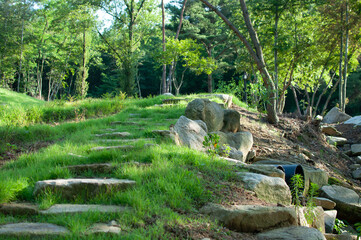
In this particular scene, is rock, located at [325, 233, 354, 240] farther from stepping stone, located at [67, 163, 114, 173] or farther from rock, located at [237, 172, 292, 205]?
stepping stone, located at [67, 163, 114, 173]

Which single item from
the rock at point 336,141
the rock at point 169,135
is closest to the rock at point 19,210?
the rock at point 169,135

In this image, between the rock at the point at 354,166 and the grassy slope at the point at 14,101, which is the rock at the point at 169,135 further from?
the grassy slope at the point at 14,101

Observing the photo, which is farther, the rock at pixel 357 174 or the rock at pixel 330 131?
the rock at pixel 330 131

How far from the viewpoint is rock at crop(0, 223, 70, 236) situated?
2.15 m

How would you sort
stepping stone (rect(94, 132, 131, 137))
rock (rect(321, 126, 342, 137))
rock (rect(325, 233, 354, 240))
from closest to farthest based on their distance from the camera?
rock (rect(325, 233, 354, 240)), stepping stone (rect(94, 132, 131, 137)), rock (rect(321, 126, 342, 137))

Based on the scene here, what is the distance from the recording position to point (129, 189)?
305 centimetres

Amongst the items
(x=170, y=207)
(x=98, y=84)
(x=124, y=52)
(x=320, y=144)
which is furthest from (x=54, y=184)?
(x=98, y=84)

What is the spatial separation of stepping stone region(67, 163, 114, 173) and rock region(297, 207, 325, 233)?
7.69 ft

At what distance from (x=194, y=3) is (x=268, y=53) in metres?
9.13

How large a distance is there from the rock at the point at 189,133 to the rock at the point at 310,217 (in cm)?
208

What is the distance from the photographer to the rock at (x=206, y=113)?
6715 millimetres

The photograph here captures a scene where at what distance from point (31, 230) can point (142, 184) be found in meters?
Answer: 1.22

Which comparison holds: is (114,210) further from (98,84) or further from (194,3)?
(98,84)

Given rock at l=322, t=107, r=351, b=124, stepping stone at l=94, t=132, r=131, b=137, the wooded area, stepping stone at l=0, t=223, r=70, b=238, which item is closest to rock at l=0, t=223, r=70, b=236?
stepping stone at l=0, t=223, r=70, b=238
